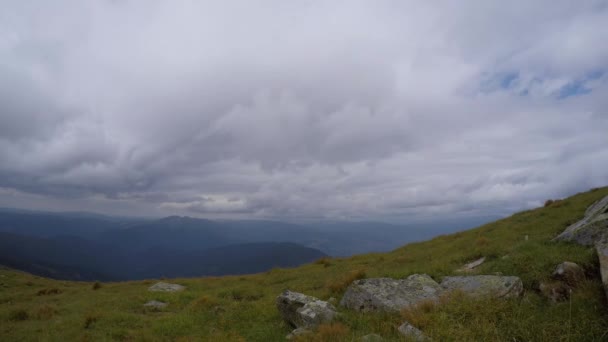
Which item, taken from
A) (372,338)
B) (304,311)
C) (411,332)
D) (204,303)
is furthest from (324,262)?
(372,338)

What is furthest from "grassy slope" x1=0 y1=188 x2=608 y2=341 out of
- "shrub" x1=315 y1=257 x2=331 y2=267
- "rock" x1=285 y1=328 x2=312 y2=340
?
"shrub" x1=315 y1=257 x2=331 y2=267

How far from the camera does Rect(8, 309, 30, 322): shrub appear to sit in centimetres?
1883

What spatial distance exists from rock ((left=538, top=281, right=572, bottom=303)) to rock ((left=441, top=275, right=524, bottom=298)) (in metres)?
0.65

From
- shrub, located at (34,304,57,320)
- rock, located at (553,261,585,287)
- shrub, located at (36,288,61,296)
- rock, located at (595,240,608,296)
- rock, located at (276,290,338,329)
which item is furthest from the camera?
shrub, located at (36,288,61,296)

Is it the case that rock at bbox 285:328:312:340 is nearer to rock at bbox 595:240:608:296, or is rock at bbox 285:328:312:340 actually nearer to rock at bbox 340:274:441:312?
rock at bbox 340:274:441:312

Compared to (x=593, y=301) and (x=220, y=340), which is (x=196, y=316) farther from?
(x=593, y=301)

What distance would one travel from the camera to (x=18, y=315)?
1905cm

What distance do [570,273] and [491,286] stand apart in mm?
2409

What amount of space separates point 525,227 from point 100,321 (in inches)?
1157

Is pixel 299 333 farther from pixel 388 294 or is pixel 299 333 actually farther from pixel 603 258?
pixel 603 258

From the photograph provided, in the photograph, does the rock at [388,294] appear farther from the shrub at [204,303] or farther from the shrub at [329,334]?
the shrub at [204,303]

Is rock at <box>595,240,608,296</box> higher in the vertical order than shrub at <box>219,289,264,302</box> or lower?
higher

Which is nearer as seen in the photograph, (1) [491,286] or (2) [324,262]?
(1) [491,286]

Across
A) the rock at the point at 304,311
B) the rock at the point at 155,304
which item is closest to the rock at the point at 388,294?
the rock at the point at 304,311
